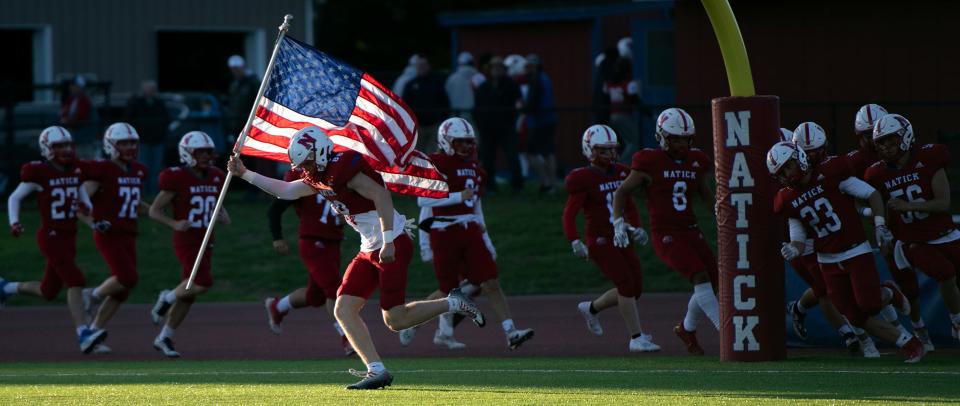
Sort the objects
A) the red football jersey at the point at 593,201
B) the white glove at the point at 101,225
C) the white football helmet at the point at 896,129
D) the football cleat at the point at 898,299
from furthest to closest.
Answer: the white glove at the point at 101,225 → the red football jersey at the point at 593,201 → the football cleat at the point at 898,299 → the white football helmet at the point at 896,129

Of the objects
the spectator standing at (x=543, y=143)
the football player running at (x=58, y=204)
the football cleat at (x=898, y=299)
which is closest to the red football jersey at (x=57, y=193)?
the football player running at (x=58, y=204)

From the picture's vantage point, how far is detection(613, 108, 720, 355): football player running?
1230 centimetres

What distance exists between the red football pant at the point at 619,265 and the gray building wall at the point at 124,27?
18.2 metres

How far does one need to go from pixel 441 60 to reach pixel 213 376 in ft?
99.1

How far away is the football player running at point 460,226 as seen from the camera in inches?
518

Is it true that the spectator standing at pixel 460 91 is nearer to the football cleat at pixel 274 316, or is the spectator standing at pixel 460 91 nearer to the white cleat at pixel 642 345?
the football cleat at pixel 274 316

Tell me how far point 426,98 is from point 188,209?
8153 millimetres

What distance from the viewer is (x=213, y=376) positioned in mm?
11109

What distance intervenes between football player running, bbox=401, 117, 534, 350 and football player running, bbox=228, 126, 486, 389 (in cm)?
266

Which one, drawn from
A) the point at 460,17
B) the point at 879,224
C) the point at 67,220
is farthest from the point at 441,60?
the point at 879,224

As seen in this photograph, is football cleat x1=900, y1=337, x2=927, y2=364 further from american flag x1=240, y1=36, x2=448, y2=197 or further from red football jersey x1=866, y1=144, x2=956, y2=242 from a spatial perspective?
american flag x1=240, y1=36, x2=448, y2=197

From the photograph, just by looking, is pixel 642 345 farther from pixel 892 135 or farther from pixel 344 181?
pixel 344 181

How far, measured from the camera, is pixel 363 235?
10.2m

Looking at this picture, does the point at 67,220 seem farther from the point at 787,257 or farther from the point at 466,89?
the point at 466,89
